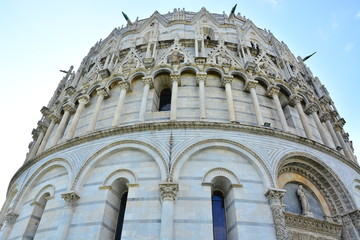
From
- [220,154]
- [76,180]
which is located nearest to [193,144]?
[220,154]

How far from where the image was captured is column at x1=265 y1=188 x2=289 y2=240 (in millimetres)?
7746

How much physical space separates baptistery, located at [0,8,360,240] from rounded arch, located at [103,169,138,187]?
4 centimetres

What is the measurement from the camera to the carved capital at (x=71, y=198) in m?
8.87

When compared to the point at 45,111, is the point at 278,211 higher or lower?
lower

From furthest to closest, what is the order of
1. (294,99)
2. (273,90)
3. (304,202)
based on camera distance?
(294,99)
(273,90)
(304,202)

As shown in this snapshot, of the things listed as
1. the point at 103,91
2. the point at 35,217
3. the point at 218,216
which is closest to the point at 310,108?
the point at 218,216

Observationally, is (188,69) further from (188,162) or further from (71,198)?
(71,198)

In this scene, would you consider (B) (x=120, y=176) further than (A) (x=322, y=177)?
No

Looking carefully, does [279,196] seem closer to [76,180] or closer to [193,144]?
[193,144]

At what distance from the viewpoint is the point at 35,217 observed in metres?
10.0

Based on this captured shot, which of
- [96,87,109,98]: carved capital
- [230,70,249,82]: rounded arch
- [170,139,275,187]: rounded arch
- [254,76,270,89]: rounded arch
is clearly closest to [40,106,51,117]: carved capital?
[96,87,109,98]: carved capital

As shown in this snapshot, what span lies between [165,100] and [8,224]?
324 inches

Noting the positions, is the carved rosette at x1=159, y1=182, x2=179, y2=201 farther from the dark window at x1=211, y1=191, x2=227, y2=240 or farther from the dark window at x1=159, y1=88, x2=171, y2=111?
the dark window at x1=159, y1=88, x2=171, y2=111

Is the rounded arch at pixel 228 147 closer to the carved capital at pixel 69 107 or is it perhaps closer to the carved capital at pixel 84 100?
the carved capital at pixel 84 100
